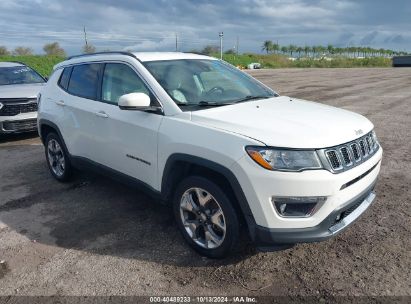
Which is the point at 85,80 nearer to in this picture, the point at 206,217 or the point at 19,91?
the point at 206,217

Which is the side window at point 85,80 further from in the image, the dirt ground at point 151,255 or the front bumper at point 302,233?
the front bumper at point 302,233

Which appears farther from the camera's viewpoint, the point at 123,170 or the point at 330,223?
the point at 123,170

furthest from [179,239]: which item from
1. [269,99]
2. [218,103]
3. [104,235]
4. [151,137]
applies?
[269,99]

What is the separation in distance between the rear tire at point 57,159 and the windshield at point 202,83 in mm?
2136

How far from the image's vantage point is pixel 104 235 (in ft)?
13.3

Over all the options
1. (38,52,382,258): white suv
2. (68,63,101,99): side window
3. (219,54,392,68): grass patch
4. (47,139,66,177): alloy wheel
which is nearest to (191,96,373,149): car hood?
(38,52,382,258): white suv

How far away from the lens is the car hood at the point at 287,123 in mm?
2922

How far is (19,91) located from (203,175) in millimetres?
6958

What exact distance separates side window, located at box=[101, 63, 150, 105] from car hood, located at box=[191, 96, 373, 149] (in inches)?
35.4

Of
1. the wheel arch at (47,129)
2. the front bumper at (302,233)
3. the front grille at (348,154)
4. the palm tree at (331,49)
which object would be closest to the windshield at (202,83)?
the front grille at (348,154)

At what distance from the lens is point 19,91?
8688mm

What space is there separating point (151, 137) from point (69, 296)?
60.9 inches

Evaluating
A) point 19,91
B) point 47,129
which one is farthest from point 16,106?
point 47,129

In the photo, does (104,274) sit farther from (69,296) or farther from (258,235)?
(258,235)
